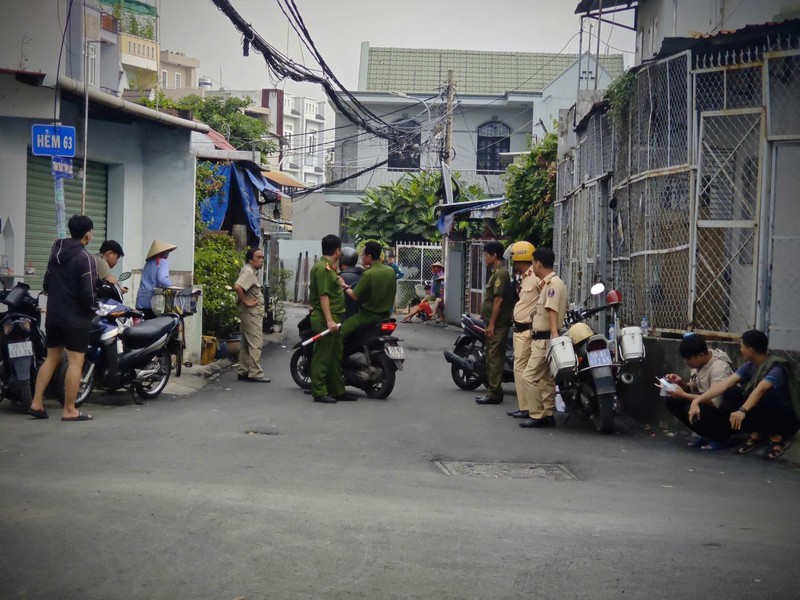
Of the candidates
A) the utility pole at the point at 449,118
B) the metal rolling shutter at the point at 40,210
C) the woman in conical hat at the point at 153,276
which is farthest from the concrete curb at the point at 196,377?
the utility pole at the point at 449,118

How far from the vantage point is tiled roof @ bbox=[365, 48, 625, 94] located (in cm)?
4734

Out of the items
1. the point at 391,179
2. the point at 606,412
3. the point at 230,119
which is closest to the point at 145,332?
the point at 606,412

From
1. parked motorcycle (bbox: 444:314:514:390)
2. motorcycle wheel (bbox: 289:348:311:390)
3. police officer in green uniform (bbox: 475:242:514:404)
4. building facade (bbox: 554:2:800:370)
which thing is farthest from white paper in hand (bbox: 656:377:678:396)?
motorcycle wheel (bbox: 289:348:311:390)

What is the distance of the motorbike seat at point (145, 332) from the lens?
1159 cm

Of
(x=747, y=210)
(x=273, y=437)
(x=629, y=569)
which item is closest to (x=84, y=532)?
(x=629, y=569)

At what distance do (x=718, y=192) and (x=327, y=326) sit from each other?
4.81 m

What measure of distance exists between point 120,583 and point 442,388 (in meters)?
10.2

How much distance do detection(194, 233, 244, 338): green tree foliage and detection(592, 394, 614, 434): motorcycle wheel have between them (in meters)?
8.28

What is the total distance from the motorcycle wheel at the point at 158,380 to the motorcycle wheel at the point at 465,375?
417cm

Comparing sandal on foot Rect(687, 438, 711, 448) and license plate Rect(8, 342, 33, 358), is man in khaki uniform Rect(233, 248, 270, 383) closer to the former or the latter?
license plate Rect(8, 342, 33, 358)

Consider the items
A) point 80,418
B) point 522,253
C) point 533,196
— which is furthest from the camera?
point 533,196

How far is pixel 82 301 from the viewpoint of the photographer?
995 centimetres

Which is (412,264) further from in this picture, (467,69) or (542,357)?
(542,357)

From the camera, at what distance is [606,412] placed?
1057 cm
